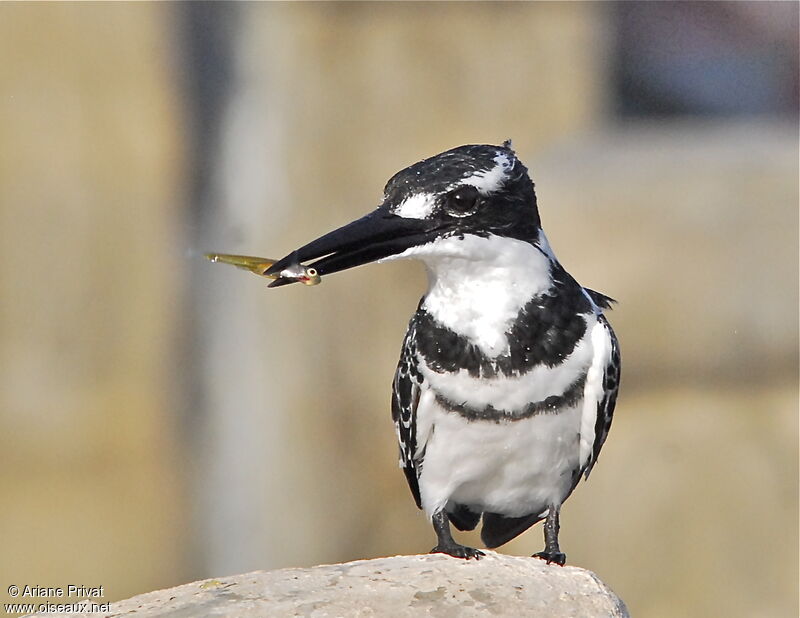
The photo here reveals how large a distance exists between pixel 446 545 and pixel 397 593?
0.41 m

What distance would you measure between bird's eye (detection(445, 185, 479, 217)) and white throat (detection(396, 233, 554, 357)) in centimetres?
10

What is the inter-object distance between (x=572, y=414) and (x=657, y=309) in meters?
3.26

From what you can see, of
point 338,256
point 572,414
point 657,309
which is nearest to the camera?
point 338,256

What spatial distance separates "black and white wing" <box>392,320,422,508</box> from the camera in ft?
10.3

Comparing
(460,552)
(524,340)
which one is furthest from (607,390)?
(460,552)

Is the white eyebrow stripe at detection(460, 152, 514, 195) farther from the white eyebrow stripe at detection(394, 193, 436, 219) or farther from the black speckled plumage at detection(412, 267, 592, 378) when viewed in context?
the black speckled plumage at detection(412, 267, 592, 378)

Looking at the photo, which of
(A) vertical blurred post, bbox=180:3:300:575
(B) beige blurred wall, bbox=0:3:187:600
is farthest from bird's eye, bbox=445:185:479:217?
(B) beige blurred wall, bbox=0:3:187:600

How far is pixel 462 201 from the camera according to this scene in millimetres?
2848

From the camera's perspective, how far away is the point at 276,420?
679 cm

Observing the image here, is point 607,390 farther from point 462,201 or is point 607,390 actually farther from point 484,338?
point 462,201

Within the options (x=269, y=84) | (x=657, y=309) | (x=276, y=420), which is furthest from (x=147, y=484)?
(x=657, y=309)

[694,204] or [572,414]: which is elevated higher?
[694,204]

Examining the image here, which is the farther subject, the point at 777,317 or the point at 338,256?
the point at 777,317

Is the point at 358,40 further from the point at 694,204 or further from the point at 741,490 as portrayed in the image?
the point at 741,490
